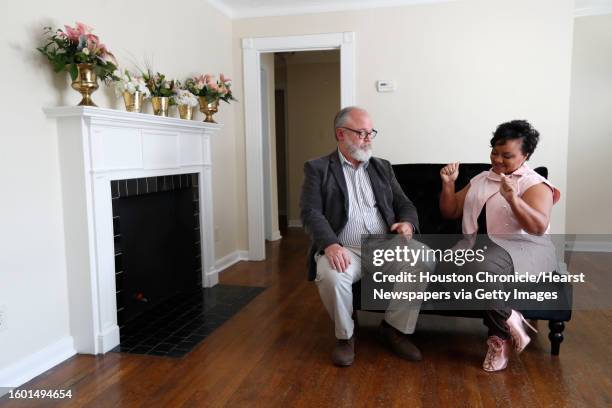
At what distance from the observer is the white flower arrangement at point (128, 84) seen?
8.52ft

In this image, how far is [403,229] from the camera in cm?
233

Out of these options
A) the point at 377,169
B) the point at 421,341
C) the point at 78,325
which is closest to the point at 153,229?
the point at 78,325

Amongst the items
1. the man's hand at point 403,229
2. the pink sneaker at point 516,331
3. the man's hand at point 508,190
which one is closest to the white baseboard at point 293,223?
the man's hand at point 403,229

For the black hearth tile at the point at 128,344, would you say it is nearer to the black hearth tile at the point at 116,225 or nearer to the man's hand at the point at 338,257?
the black hearth tile at the point at 116,225

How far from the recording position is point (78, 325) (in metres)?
2.39

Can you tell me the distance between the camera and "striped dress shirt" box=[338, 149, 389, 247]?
242cm

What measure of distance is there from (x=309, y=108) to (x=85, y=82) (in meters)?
4.22

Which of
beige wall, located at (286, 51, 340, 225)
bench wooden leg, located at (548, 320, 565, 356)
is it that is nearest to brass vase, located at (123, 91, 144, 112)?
bench wooden leg, located at (548, 320, 565, 356)

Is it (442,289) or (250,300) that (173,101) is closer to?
(250,300)

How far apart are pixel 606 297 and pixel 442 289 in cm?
163

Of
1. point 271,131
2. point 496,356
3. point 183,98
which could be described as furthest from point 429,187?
point 271,131

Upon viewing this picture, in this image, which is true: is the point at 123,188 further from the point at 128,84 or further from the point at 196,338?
the point at 196,338

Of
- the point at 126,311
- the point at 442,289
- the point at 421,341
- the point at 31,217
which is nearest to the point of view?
the point at 31,217

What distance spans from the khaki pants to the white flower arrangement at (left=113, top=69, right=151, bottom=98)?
1376 mm
